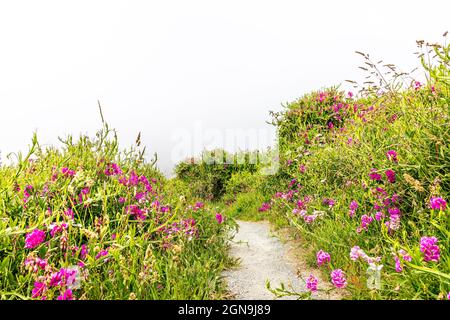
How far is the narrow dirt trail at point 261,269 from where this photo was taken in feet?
11.8

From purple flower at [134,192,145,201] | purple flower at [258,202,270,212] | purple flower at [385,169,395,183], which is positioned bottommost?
purple flower at [258,202,270,212]

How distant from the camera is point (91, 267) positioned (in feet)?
9.03

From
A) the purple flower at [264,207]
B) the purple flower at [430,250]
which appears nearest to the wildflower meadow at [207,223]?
the purple flower at [430,250]

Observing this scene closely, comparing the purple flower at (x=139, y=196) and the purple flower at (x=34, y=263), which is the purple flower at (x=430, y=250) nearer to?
the purple flower at (x=34, y=263)

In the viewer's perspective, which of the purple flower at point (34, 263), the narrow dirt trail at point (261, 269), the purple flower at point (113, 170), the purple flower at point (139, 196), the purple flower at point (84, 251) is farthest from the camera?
the purple flower at point (113, 170)

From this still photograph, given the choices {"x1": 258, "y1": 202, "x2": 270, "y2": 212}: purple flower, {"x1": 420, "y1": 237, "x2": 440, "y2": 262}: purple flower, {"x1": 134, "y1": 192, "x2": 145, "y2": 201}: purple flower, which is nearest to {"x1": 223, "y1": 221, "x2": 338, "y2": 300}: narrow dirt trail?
{"x1": 420, "y1": 237, "x2": 440, "y2": 262}: purple flower

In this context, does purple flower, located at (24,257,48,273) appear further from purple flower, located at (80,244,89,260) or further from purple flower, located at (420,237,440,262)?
purple flower, located at (420,237,440,262)

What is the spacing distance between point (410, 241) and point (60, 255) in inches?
127

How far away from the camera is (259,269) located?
438 cm

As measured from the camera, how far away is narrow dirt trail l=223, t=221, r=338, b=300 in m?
3.59

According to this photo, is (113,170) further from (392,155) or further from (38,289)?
(392,155)

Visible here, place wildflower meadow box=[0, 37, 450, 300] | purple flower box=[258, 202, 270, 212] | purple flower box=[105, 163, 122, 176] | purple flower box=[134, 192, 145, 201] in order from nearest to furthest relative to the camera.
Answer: wildflower meadow box=[0, 37, 450, 300], purple flower box=[134, 192, 145, 201], purple flower box=[105, 163, 122, 176], purple flower box=[258, 202, 270, 212]
